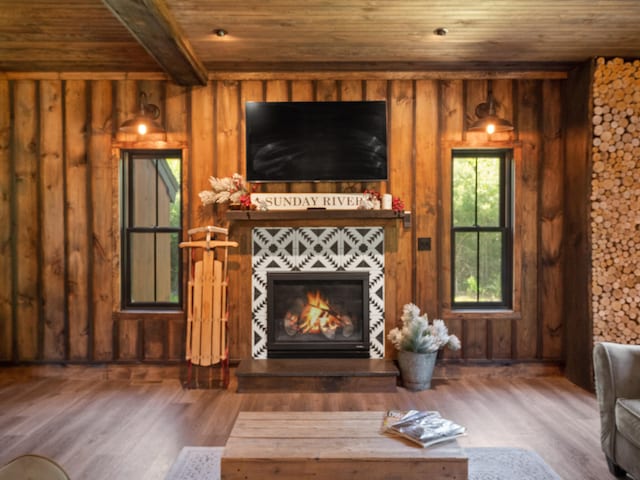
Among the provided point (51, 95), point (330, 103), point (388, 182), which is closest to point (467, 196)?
point (388, 182)

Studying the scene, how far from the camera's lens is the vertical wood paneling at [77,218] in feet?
14.5

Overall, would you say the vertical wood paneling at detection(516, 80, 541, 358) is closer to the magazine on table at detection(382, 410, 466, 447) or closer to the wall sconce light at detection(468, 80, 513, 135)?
the wall sconce light at detection(468, 80, 513, 135)

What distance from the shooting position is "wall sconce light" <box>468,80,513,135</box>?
163 inches

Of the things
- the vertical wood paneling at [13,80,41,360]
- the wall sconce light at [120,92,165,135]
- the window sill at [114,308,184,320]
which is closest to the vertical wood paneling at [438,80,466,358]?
the window sill at [114,308,184,320]

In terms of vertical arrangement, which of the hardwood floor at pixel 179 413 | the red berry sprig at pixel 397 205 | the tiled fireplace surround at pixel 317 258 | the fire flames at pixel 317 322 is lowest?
the hardwood floor at pixel 179 413

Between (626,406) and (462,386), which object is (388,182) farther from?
(626,406)

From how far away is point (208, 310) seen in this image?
4.21 metres

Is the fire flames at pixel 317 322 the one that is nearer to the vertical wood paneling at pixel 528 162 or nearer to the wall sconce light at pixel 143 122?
the vertical wood paneling at pixel 528 162

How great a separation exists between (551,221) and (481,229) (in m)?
0.61

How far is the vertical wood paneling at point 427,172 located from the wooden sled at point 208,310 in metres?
1.67

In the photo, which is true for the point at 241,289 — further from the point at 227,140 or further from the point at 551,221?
the point at 551,221

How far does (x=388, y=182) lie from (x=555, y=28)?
1.71 m

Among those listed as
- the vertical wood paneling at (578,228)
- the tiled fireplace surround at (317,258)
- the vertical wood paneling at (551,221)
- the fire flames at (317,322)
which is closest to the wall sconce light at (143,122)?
the tiled fireplace surround at (317,258)

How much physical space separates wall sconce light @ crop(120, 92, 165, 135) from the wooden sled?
0.97 m
